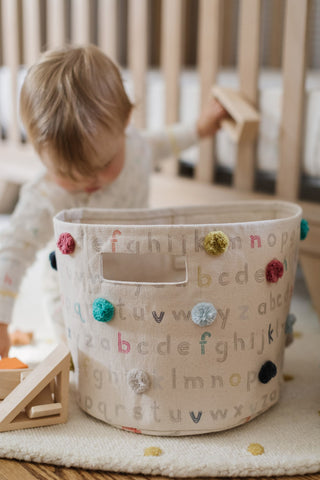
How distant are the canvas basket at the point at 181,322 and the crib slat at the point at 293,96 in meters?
0.28

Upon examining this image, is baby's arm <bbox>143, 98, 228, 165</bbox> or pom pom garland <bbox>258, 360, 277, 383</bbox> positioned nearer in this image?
pom pom garland <bbox>258, 360, 277, 383</bbox>

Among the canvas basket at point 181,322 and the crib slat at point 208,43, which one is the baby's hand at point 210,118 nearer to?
the crib slat at point 208,43

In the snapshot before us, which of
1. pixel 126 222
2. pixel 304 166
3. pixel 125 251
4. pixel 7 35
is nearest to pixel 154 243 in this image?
pixel 125 251

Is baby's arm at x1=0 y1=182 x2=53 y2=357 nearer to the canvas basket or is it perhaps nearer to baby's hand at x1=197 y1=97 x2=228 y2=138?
the canvas basket

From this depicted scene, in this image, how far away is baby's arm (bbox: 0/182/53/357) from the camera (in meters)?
0.86

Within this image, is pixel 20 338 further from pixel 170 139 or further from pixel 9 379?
pixel 170 139

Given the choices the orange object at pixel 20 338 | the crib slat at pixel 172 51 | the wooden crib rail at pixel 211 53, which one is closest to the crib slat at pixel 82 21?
the wooden crib rail at pixel 211 53

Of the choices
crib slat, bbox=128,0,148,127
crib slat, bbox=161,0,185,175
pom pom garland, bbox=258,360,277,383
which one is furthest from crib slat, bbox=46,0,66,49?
pom pom garland, bbox=258,360,277,383

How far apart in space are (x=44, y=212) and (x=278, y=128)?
0.46m

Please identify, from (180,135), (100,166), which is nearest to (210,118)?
(180,135)

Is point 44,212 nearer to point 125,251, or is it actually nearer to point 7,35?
point 125,251

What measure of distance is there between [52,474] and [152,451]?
5.0 inches

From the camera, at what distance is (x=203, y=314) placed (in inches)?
26.5

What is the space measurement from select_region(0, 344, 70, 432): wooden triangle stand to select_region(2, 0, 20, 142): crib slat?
1.00m
